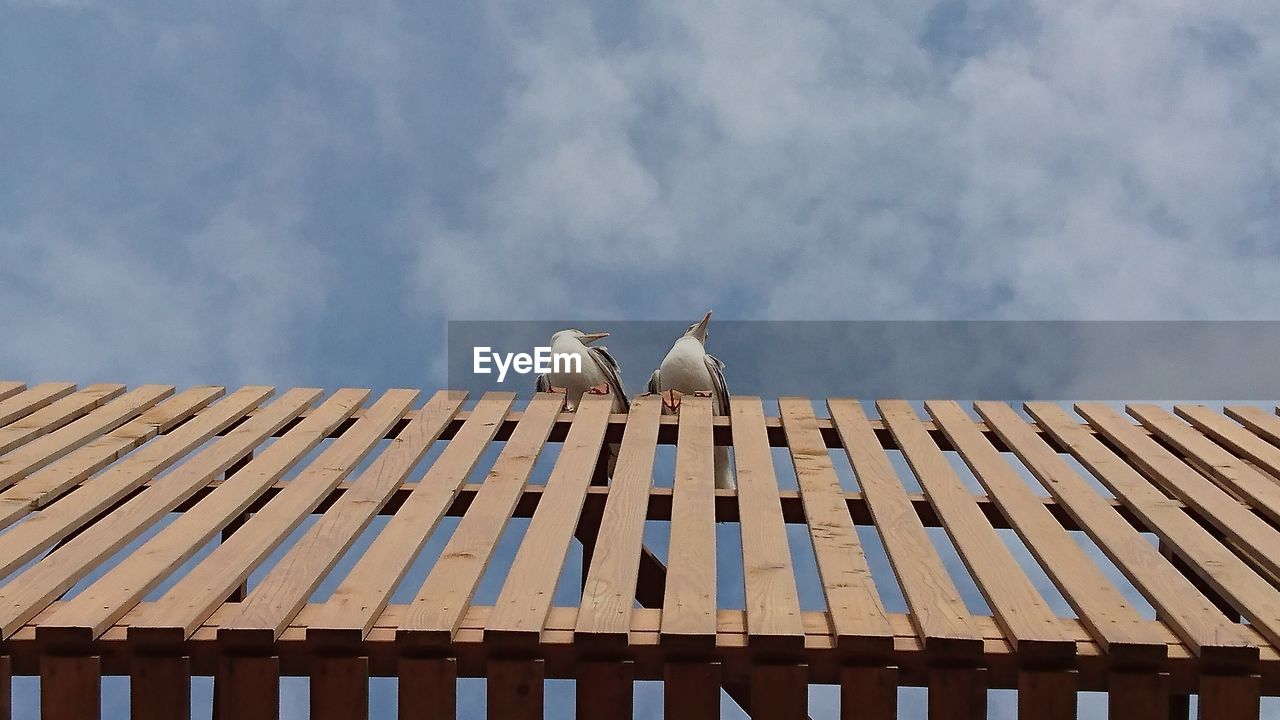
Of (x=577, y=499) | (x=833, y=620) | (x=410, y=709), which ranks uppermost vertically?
(x=577, y=499)

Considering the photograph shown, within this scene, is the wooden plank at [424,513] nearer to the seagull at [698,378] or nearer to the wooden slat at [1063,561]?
the seagull at [698,378]

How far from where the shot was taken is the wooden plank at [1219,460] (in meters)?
3.42

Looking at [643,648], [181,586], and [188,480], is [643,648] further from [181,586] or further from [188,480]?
[188,480]

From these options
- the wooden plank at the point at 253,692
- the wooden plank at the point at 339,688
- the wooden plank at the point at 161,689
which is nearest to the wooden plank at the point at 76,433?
the wooden plank at the point at 161,689

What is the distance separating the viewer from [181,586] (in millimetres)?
2590

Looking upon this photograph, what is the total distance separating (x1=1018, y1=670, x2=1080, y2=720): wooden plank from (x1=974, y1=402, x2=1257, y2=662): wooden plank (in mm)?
279

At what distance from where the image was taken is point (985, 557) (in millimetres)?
2811

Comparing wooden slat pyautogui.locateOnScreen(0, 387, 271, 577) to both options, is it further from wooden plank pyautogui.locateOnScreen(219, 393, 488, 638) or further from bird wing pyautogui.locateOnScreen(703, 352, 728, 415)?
bird wing pyautogui.locateOnScreen(703, 352, 728, 415)

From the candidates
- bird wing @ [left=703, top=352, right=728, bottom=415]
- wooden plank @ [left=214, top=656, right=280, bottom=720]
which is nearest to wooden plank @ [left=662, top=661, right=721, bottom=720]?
wooden plank @ [left=214, top=656, right=280, bottom=720]

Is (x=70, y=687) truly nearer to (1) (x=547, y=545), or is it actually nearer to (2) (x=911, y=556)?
(1) (x=547, y=545)

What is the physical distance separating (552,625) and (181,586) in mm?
882

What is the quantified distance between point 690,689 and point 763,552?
0.58 metres

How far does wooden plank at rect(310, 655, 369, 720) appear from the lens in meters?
2.30

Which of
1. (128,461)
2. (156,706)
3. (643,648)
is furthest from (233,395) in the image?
(643,648)
